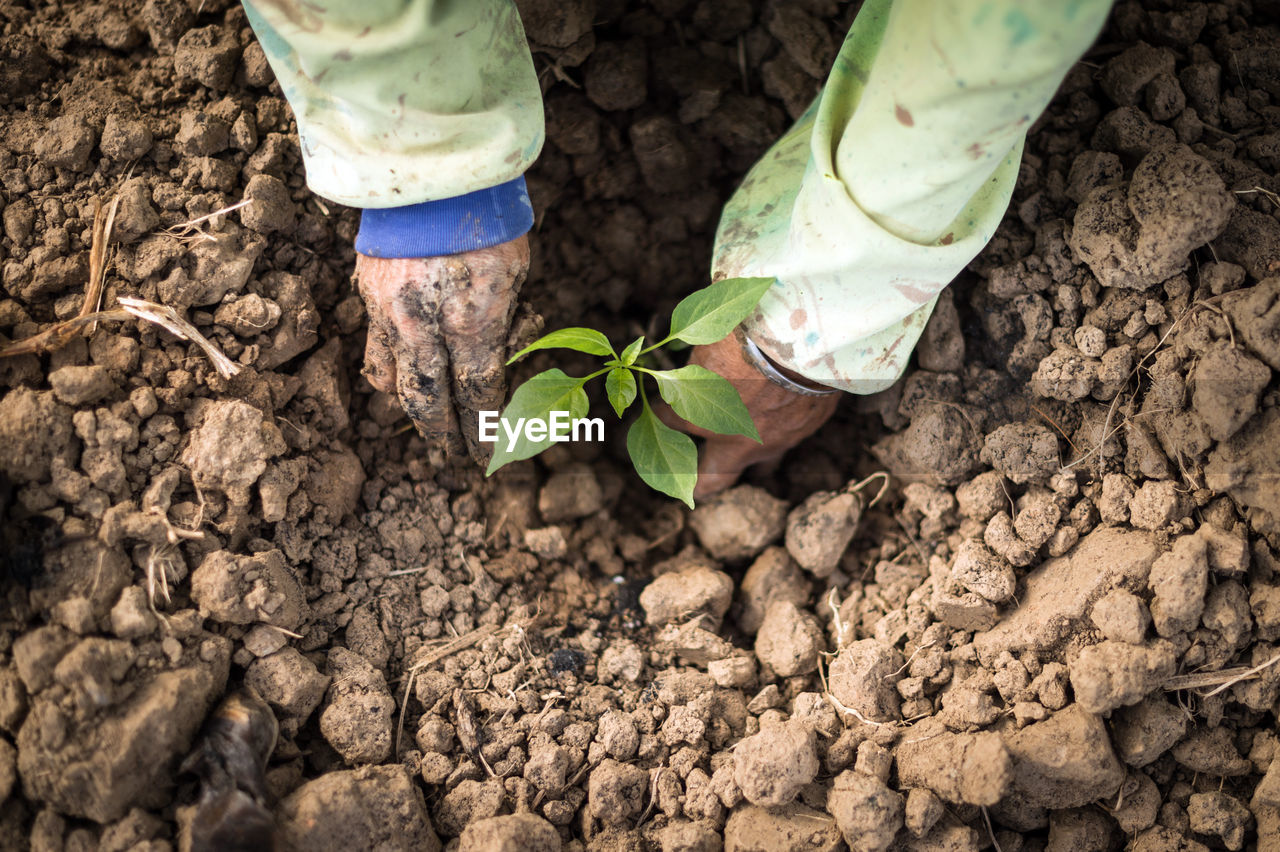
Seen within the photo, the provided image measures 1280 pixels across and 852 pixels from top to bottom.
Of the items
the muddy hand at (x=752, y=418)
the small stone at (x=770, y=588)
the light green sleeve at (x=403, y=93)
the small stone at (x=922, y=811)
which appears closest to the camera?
the light green sleeve at (x=403, y=93)

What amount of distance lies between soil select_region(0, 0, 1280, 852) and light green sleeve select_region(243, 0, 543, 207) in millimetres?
310

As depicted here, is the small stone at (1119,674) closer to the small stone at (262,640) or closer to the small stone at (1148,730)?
the small stone at (1148,730)

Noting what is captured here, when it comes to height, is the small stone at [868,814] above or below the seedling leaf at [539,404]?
below

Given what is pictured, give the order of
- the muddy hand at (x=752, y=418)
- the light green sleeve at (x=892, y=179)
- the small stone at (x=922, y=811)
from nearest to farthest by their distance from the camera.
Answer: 1. the light green sleeve at (x=892, y=179)
2. the small stone at (x=922, y=811)
3. the muddy hand at (x=752, y=418)

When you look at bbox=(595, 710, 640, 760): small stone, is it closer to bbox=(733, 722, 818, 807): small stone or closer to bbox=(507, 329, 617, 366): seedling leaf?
bbox=(733, 722, 818, 807): small stone

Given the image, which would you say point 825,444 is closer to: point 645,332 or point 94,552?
point 645,332

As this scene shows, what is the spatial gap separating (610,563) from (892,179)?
101cm

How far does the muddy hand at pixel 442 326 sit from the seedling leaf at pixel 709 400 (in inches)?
12.4

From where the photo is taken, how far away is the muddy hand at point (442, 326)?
4.66ft

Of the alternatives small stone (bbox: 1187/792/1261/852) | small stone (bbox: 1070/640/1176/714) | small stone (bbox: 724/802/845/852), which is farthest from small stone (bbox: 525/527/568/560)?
small stone (bbox: 1187/792/1261/852)

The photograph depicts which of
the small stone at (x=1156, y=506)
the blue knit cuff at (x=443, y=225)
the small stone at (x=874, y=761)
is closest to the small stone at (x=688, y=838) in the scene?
the small stone at (x=874, y=761)

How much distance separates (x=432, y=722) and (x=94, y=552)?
0.60 m

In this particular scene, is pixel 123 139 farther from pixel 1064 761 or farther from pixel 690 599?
pixel 1064 761

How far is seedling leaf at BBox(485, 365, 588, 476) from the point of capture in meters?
1.35
